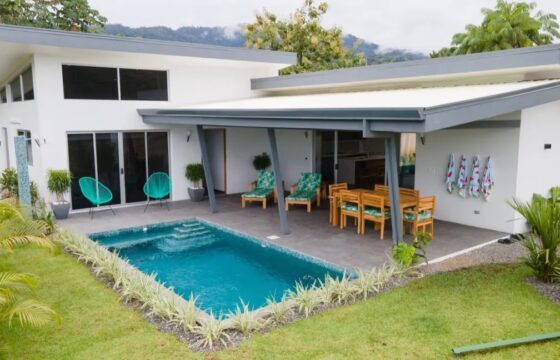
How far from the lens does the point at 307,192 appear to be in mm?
13867

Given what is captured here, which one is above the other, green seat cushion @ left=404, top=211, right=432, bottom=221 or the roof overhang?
the roof overhang

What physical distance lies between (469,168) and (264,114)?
16.4 feet

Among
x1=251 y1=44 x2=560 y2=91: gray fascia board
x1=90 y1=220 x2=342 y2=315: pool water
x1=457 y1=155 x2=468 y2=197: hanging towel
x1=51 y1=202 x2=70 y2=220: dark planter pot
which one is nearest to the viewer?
x1=90 y1=220 x2=342 y2=315: pool water

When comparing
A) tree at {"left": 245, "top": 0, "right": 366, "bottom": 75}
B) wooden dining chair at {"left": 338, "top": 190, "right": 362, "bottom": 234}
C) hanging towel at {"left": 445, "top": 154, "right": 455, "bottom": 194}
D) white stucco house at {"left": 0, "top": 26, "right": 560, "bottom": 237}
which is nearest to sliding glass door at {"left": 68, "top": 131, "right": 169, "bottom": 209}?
white stucco house at {"left": 0, "top": 26, "right": 560, "bottom": 237}

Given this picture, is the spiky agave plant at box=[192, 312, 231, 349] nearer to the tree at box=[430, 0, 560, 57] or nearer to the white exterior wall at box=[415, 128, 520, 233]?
the white exterior wall at box=[415, 128, 520, 233]

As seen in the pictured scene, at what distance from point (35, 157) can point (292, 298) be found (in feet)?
33.6

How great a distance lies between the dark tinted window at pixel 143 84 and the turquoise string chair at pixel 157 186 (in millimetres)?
2481

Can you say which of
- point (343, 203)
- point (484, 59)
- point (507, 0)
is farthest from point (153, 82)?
point (507, 0)

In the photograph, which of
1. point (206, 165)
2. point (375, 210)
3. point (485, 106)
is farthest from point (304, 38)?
point (485, 106)

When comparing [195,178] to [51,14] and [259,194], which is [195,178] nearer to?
[259,194]

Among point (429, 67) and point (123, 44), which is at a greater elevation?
point (123, 44)

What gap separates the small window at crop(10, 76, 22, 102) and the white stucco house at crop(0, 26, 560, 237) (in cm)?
22

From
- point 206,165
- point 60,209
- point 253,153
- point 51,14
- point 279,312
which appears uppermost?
point 51,14

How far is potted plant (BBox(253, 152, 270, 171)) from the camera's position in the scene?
55.6 ft
